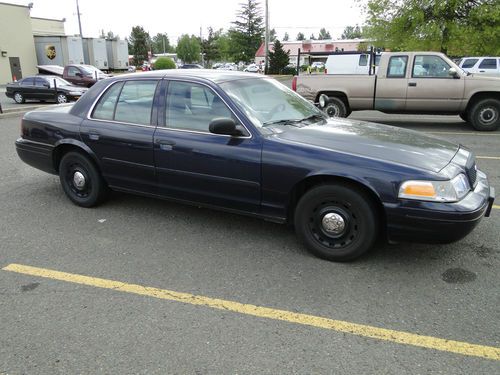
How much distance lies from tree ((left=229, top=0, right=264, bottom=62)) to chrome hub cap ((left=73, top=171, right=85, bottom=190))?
67.4m

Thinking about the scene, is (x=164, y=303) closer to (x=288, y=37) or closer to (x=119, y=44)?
(x=119, y=44)

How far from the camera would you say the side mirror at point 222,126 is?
3770 mm

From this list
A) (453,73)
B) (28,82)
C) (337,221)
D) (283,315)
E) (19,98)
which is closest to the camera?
(283,315)

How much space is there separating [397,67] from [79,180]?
8.39 m

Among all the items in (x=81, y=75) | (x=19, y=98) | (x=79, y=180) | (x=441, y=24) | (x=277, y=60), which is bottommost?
(x=19, y=98)

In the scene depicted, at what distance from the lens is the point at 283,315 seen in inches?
118

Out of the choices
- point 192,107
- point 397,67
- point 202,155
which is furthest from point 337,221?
point 397,67

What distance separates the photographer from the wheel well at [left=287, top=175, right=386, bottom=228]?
3.54 m

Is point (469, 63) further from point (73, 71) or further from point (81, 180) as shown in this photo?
point (81, 180)

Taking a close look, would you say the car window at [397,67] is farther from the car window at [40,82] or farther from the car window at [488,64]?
the car window at [40,82]

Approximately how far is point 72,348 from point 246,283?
4.31 feet

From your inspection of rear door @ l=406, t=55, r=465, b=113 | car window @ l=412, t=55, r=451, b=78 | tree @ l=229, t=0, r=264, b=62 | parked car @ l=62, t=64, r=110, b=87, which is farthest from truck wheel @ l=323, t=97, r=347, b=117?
tree @ l=229, t=0, r=264, b=62

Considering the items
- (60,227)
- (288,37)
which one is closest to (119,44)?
(60,227)

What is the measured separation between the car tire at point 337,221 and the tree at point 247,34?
226 ft
